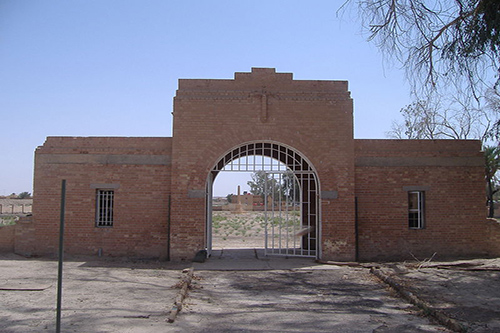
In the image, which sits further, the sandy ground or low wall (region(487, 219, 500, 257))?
low wall (region(487, 219, 500, 257))

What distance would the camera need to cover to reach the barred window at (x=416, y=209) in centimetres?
1399

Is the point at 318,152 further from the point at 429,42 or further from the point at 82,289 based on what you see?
the point at 82,289

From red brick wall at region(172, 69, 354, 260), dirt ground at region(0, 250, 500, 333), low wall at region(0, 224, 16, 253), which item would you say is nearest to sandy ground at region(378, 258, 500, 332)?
dirt ground at region(0, 250, 500, 333)

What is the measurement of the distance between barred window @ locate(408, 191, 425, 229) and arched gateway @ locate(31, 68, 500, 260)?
33mm

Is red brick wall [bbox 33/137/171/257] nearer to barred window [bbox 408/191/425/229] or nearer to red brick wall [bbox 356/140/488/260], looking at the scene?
red brick wall [bbox 356/140/488/260]

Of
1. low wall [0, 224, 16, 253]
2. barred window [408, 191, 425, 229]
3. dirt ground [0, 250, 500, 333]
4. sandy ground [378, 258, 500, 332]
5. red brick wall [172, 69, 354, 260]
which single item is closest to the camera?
dirt ground [0, 250, 500, 333]

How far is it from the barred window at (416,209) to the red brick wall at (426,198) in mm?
191

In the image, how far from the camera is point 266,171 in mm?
13562

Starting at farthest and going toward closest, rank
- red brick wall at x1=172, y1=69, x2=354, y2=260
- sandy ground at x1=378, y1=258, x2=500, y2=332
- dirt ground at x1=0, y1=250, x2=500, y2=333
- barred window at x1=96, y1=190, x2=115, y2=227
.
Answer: barred window at x1=96, y1=190, x2=115, y2=227, red brick wall at x1=172, y1=69, x2=354, y2=260, sandy ground at x1=378, y1=258, x2=500, y2=332, dirt ground at x1=0, y1=250, x2=500, y2=333

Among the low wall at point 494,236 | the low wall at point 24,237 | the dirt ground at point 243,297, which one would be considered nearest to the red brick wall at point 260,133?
the dirt ground at point 243,297

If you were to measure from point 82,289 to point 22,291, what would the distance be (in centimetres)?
117

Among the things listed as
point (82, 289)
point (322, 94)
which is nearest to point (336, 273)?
point (322, 94)

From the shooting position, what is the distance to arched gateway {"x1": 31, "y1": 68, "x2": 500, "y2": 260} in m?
13.2

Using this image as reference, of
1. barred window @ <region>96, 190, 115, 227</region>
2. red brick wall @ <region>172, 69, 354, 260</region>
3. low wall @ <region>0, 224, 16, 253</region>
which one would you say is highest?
red brick wall @ <region>172, 69, 354, 260</region>
